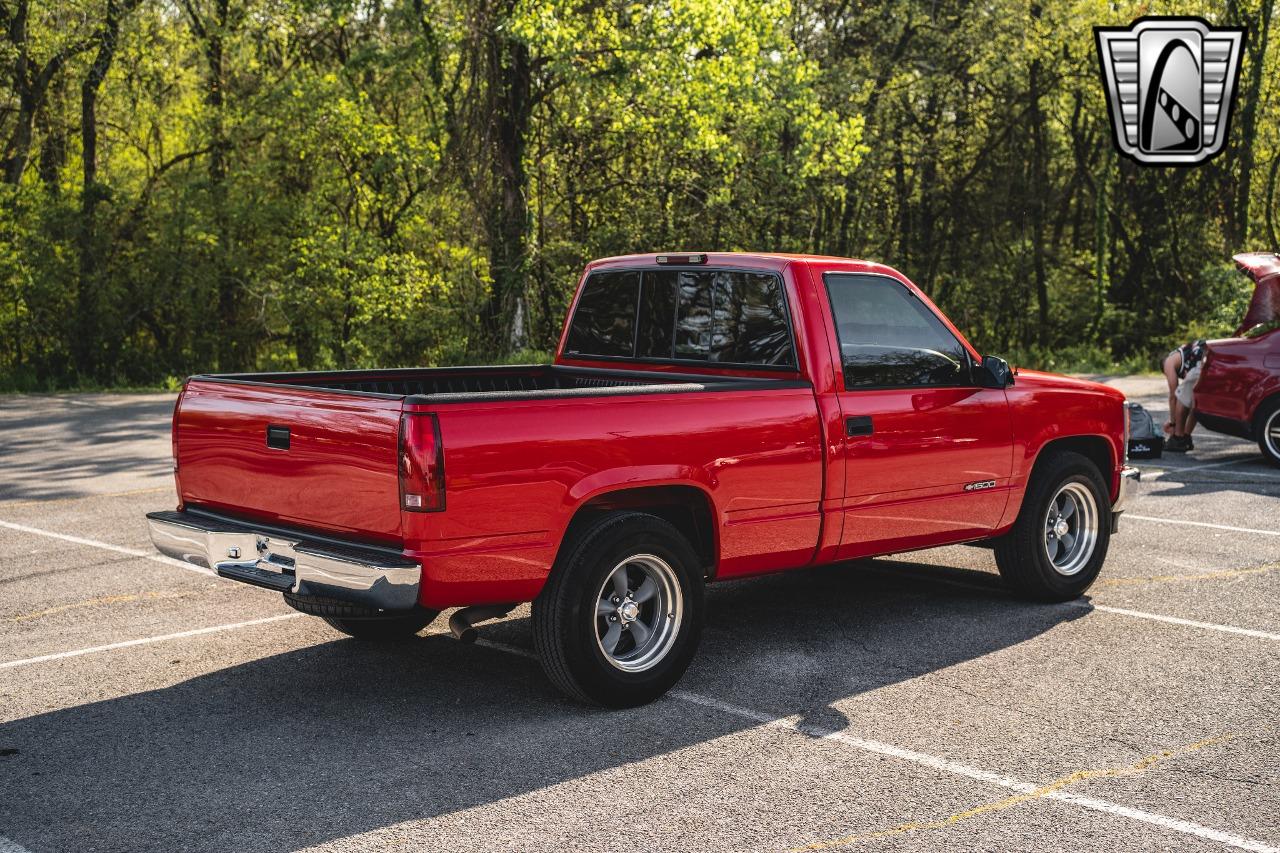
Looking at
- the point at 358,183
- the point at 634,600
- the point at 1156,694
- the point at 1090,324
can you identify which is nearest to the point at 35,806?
the point at 634,600

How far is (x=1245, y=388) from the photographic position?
13156 mm

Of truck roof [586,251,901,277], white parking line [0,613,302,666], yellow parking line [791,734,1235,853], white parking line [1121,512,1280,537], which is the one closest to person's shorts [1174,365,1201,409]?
white parking line [1121,512,1280,537]

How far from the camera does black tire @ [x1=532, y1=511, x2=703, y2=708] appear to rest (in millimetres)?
5418

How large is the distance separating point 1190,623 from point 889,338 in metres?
2.25

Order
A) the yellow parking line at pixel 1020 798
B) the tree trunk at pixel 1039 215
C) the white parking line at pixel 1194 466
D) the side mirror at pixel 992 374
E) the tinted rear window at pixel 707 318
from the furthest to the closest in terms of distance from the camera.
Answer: the tree trunk at pixel 1039 215, the white parking line at pixel 1194 466, the side mirror at pixel 992 374, the tinted rear window at pixel 707 318, the yellow parking line at pixel 1020 798

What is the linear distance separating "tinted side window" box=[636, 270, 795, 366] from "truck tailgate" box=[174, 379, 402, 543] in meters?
2.16

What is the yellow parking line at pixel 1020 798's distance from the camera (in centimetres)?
427

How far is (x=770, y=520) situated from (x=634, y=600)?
79cm

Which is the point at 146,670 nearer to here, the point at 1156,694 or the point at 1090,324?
the point at 1156,694

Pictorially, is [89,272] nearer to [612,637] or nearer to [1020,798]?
[612,637]

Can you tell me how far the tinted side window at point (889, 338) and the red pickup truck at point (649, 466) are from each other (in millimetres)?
13

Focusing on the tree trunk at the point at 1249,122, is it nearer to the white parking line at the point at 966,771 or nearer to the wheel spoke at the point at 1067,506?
the wheel spoke at the point at 1067,506

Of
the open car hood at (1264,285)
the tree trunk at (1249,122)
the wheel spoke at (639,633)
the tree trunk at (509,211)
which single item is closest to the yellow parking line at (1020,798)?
the wheel spoke at (639,633)

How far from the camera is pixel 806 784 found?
4781 millimetres
